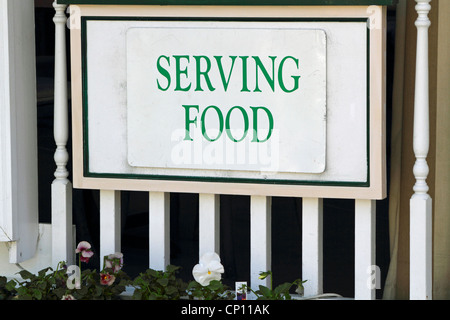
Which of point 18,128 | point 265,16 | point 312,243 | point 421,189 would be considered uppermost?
point 265,16

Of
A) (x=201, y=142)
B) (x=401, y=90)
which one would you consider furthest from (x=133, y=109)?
(x=401, y=90)

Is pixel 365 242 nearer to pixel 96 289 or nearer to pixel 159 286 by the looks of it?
pixel 159 286

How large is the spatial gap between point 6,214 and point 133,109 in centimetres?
67

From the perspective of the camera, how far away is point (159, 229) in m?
3.72

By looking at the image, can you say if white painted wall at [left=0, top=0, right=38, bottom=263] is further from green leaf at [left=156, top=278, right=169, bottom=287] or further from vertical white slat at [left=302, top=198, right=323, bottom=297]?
vertical white slat at [left=302, top=198, right=323, bottom=297]

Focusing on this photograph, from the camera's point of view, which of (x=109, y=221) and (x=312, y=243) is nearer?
(x=312, y=243)

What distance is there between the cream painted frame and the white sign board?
0.06 metres

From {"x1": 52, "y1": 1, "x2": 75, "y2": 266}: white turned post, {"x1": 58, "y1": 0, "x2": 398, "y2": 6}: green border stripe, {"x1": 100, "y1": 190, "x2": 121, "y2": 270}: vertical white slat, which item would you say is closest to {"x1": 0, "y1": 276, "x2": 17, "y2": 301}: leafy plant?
{"x1": 52, "y1": 1, "x2": 75, "y2": 266}: white turned post

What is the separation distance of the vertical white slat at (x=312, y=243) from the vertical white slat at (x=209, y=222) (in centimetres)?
35

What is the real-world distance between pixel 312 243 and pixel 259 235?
0.68ft

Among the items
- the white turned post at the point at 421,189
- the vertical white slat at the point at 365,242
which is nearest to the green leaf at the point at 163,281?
the vertical white slat at the point at 365,242

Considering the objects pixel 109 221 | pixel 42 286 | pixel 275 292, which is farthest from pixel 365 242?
pixel 42 286

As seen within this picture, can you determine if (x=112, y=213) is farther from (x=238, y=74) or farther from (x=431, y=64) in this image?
(x=431, y=64)

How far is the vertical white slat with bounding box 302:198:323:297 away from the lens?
140 inches
